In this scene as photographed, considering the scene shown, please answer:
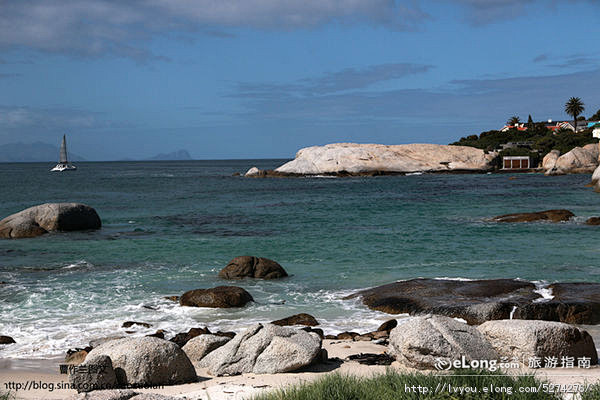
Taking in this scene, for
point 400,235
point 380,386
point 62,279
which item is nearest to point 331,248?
point 400,235

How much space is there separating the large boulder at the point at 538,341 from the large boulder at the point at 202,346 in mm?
4706

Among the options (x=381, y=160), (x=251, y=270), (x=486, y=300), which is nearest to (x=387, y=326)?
(x=486, y=300)

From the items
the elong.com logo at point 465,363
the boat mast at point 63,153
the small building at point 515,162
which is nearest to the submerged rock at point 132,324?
the elong.com logo at point 465,363

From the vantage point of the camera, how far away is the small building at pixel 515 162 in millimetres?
101438

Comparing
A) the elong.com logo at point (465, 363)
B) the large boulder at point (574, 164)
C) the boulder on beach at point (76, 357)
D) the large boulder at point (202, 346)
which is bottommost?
the boulder on beach at point (76, 357)

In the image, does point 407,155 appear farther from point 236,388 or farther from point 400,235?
point 236,388

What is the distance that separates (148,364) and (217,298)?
19.4ft

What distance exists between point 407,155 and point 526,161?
2077cm

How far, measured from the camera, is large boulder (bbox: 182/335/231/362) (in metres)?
10.6

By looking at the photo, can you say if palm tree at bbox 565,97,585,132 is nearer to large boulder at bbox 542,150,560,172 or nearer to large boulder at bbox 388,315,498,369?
large boulder at bbox 542,150,560,172

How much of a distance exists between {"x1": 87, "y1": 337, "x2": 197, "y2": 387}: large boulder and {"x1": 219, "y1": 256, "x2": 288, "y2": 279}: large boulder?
921cm

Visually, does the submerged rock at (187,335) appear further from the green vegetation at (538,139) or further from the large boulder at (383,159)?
the green vegetation at (538,139)

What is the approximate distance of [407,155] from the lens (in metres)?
99.1

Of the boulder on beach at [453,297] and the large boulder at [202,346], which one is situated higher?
the large boulder at [202,346]
